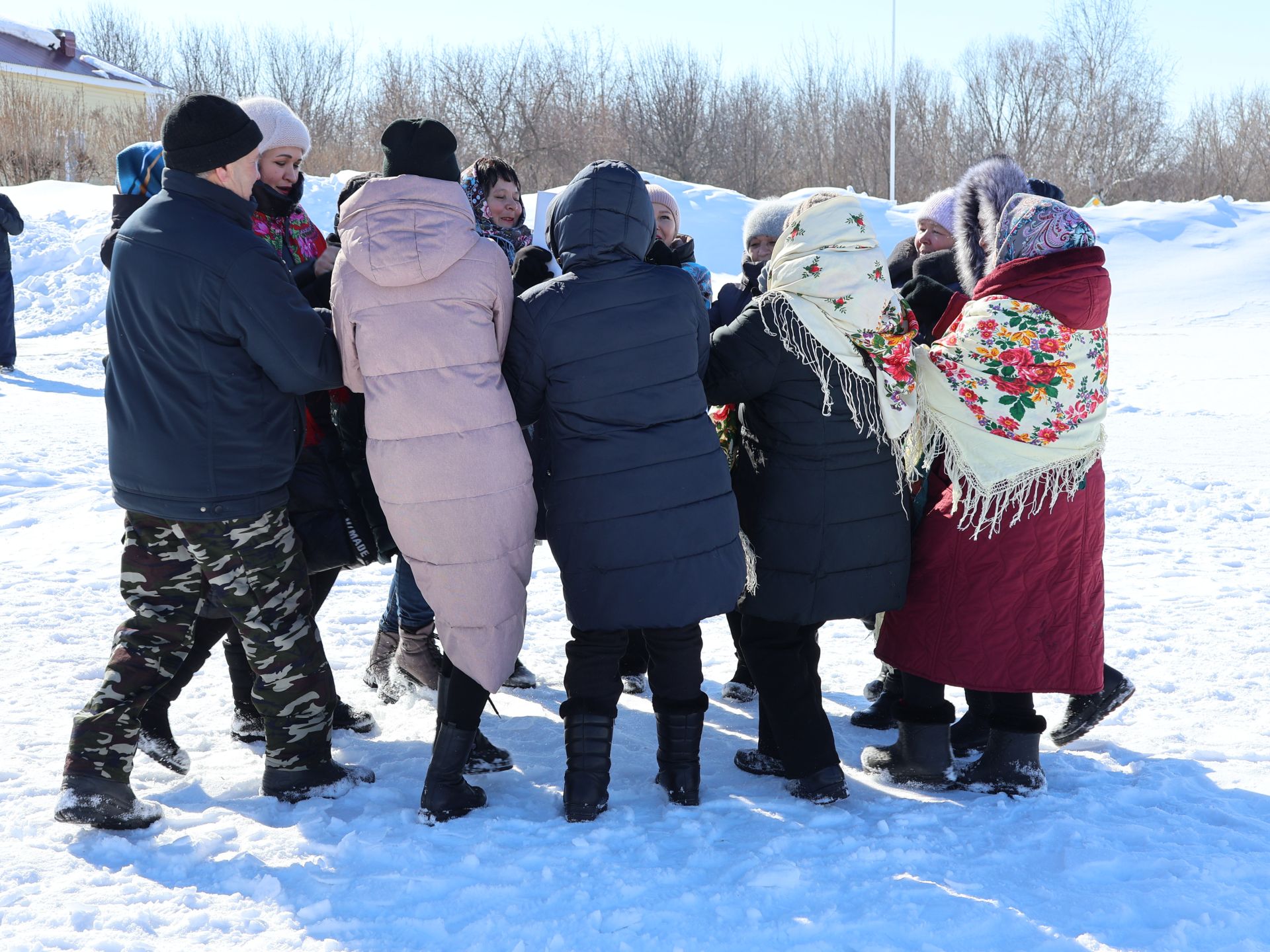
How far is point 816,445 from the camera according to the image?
2.85 m

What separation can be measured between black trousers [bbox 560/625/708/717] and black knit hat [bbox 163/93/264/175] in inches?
60.0

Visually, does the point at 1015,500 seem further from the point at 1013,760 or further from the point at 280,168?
the point at 280,168

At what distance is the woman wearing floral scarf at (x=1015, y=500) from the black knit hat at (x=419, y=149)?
141cm

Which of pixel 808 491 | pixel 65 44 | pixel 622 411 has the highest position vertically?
pixel 65 44

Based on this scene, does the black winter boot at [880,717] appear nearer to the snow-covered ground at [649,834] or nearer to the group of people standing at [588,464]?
the snow-covered ground at [649,834]

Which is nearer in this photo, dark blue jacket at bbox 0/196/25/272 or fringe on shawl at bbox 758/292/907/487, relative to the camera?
fringe on shawl at bbox 758/292/907/487

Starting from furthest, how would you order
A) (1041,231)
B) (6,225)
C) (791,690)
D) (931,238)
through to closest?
(6,225) < (931,238) < (791,690) < (1041,231)

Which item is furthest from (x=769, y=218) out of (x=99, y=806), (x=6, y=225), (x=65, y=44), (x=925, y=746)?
(x=65, y=44)

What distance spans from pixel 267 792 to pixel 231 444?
0.97m

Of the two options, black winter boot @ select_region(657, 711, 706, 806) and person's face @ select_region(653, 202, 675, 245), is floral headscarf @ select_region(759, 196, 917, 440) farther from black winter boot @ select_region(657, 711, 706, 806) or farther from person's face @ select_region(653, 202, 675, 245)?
person's face @ select_region(653, 202, 675, 245)

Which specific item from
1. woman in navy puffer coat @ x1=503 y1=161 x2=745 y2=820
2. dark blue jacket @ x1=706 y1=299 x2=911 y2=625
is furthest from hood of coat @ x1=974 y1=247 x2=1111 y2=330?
woman in navy puffer coat @ x1=503 y1=161 x2=745 y2=820

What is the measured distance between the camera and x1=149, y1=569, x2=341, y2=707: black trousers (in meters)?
3.00

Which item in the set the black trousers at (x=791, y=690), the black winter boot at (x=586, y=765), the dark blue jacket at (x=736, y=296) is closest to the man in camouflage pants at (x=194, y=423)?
the black winter boot at (x=586, y=765)

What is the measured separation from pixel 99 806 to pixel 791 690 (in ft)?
5.95
